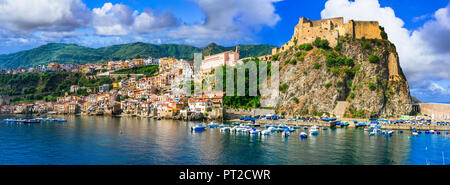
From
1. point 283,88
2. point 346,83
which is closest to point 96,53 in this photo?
point 283,88

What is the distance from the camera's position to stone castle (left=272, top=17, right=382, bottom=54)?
4644 centimetres

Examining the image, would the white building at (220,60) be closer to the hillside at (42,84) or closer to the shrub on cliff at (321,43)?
the shrub on cliff at (321,43)

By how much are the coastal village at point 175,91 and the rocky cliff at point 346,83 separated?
2.81ft

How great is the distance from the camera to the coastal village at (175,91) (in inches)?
1823

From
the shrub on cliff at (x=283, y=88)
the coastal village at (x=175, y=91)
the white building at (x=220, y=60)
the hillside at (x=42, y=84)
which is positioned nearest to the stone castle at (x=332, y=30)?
the coastal village at (x=175, y=91)

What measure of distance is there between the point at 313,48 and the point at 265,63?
8.35 m

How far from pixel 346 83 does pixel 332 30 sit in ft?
30.0

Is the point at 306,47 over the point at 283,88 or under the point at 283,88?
over

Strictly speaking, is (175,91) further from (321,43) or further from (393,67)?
(393,67)

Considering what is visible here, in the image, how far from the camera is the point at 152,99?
5647 cm

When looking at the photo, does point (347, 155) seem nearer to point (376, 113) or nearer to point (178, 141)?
point (178, 141)

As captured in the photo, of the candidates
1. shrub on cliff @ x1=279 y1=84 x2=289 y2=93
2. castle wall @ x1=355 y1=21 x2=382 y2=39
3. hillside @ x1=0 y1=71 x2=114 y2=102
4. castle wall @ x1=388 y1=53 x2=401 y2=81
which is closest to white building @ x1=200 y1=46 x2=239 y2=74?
shrub on cliff @ x1=279 y1=84 x2=289 y2=93
